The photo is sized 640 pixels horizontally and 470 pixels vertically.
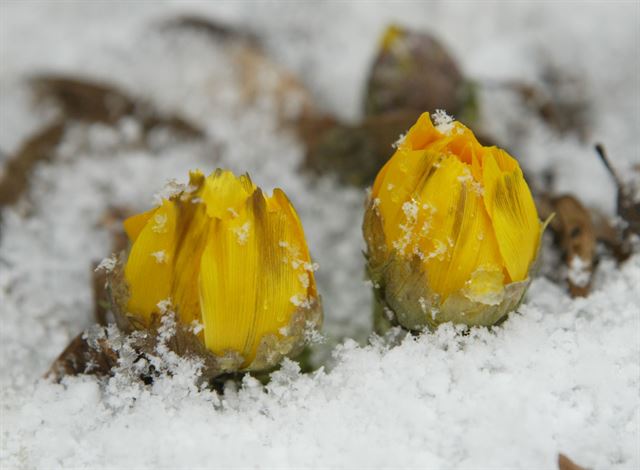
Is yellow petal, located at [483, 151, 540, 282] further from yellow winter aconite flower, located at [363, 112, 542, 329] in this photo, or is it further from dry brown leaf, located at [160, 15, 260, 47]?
dry brown leaf, located at [160, 15, 260, 47]

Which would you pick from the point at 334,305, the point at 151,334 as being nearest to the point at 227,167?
the point at 334,305

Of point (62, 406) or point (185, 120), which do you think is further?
point (185, 120)

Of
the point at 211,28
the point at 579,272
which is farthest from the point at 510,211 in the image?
the point at 211,28

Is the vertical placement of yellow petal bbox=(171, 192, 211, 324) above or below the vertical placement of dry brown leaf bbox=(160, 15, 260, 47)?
below

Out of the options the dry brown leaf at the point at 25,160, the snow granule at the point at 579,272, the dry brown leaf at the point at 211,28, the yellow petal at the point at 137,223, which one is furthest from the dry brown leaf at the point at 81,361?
the dry brown leaf at the point at 211,28

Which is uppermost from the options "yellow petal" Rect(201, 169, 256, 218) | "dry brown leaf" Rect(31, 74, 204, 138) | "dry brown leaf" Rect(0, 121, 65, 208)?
"dry brown leaf" Rect(31, 74, 204, 138)

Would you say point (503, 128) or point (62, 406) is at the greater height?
point (503, 128)

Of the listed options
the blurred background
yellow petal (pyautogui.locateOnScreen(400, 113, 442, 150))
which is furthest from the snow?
yellow petal (pyautogui.locateOnScreen(400, 113, 442, 150))

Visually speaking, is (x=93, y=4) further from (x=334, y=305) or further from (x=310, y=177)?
(x=334, y=305)
